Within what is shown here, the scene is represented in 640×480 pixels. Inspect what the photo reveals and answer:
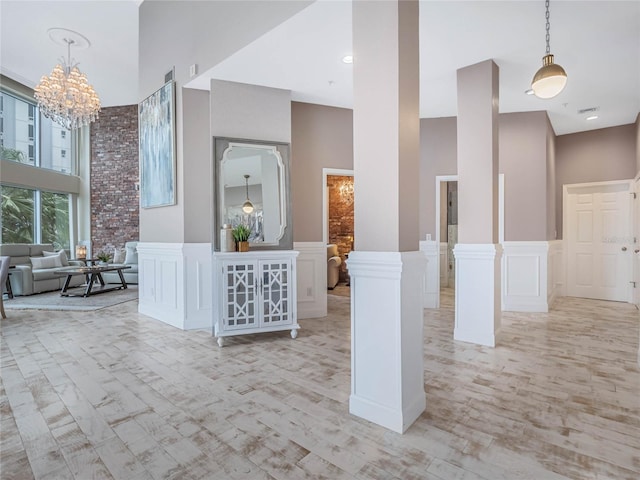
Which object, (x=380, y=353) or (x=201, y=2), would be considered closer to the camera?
(x=380, y=353)

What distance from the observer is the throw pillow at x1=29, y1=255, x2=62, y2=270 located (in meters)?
6.88

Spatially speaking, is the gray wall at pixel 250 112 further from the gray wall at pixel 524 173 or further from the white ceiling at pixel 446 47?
the gray wall at pixel 524 173

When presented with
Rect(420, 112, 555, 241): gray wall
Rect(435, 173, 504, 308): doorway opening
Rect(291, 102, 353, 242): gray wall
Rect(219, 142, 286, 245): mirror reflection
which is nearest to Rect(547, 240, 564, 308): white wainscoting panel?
Rect(420, 112, 555, 241): gray wall

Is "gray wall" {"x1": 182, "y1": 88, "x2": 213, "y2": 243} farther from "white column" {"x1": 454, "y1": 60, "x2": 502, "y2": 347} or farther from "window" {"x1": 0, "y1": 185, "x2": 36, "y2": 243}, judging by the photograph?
"window" {"x1": 0, "y1": 185, "x2": 36, "y2": 243}

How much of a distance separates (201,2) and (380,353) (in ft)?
13.8

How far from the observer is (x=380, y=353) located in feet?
6.63

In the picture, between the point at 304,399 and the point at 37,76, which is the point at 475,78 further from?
the point at 37,76

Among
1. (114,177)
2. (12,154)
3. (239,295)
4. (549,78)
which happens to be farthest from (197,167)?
(12,154)

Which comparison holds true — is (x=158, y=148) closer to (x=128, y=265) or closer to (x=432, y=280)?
(x=128, y=265)

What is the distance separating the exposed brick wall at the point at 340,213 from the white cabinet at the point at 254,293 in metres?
4.88

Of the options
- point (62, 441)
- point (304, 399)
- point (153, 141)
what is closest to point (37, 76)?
point (153, 141)

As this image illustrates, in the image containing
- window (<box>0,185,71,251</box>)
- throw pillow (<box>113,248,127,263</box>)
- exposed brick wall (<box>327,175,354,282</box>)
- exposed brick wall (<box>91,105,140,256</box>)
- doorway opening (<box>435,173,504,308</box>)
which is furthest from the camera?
exposed brick wall (<box>91,105,140,256</box>)

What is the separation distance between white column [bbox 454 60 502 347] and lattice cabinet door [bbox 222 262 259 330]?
6.95 feet

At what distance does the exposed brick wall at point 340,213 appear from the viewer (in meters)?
8.63
